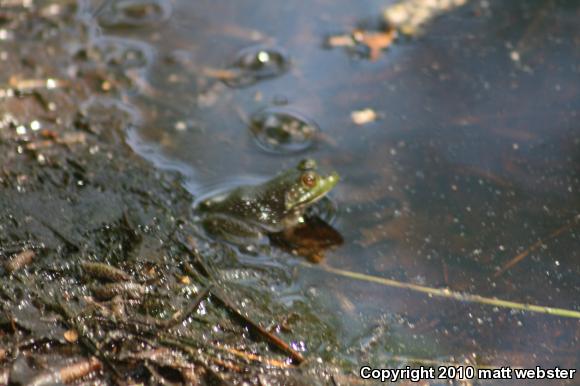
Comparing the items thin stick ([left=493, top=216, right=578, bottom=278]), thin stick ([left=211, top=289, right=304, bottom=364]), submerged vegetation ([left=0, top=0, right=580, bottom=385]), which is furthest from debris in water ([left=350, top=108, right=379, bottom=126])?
thin stick ([left=211, top=289, right=304, bottom=364])

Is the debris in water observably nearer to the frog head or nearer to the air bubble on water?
the air bubble on water

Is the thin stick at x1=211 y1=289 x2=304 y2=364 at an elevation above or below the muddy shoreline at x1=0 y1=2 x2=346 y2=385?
below

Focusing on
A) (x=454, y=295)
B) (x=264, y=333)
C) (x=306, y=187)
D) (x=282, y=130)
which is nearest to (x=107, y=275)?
(x=264, y=333)

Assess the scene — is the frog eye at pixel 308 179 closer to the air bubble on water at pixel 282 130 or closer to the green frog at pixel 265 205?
the green frog at pixel 265 205

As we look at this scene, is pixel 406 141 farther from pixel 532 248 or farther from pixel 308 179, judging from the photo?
pixel 532 248

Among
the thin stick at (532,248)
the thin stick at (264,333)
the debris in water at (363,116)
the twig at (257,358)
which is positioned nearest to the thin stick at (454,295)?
the thin stick at (532,248)

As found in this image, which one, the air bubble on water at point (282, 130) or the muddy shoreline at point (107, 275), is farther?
the air bubble on water at point (282, 130)
